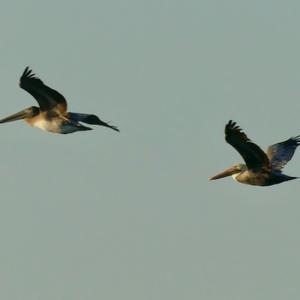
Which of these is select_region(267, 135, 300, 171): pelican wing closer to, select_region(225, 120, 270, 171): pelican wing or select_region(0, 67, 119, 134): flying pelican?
select_region(225, 120, 270, 171): pelican wing

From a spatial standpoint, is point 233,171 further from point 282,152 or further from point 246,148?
point 246,148

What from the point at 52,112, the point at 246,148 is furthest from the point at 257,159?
the point at 52,112

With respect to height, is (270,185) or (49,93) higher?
(49,93)

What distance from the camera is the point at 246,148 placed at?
132ft

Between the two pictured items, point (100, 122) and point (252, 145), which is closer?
point (252, 145)

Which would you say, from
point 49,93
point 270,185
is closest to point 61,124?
point 49,93

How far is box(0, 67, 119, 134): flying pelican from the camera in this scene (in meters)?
43.1

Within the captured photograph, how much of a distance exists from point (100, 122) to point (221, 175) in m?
4.45

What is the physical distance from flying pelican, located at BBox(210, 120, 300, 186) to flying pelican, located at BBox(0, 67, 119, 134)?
13.6 feet

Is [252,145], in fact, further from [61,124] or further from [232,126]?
[61,124]

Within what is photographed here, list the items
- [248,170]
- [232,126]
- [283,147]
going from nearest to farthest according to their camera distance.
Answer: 1. [232,126]
2. [248,170]
3. [283,147]

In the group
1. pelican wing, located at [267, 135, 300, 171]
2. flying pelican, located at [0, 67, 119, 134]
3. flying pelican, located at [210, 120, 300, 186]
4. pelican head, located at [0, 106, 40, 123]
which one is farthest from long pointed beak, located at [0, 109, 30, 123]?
pelican wing, located at [267, 135, 300, 171]

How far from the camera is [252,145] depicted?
39.8 meters

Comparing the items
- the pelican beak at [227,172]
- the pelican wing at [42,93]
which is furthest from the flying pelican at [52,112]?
the pelican beak at [227,172]
